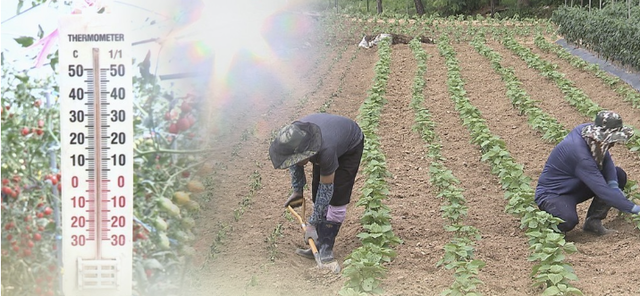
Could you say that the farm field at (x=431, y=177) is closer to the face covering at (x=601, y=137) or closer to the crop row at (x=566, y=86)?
the crop row at (x=566, y=86)

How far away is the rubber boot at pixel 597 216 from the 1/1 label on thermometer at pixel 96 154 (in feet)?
13.0

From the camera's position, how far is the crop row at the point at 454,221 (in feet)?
14.0

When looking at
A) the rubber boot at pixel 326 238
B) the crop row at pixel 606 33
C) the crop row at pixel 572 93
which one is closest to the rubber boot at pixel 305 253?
the rubber boot at pixel 326 238

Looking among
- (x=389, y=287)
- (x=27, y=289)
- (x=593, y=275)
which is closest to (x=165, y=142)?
(x=27, y=289)

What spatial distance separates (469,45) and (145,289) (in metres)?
15.4

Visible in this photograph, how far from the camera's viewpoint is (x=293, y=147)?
13.7ft

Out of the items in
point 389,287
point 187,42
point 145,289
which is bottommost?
point 389,287

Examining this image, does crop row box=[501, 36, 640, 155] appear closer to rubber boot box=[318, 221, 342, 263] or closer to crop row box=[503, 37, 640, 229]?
crop row box=[503, 37, 640, 229]

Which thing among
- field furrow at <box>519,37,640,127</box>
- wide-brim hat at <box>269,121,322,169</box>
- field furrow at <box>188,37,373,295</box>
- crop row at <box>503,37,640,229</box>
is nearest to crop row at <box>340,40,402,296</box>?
field furrow at <box>188,37,373,295</box>

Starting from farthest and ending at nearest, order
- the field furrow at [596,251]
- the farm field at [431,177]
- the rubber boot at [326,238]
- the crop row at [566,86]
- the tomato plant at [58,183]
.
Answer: the crop row at [566,86] < the rubber boot at [326,238] < the farm field at [431,177] < the field furrow at [596,251] < the tomato plant at [58,183]

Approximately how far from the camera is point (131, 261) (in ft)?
7.98

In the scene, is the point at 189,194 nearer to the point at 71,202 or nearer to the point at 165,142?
the point at 165,142

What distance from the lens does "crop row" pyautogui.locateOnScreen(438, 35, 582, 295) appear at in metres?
4.37

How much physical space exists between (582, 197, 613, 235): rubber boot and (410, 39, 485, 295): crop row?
0.82 metres
